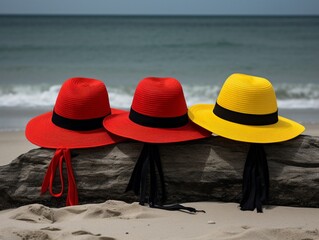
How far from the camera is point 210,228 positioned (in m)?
3.35

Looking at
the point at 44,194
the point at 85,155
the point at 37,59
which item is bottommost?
the point at 37,59

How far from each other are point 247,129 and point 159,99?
2.10 feet

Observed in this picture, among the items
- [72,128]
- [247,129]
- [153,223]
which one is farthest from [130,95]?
[153,223]

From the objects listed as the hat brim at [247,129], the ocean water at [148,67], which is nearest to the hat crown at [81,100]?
the hat brim at [247,129]

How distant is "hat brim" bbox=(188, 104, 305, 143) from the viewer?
3666 millimetres

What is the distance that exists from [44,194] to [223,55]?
17.2 m

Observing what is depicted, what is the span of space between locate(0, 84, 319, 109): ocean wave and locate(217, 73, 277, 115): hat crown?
5.89 metres

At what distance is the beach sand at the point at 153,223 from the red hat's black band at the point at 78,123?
1.98 ft

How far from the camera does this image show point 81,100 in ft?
12.5

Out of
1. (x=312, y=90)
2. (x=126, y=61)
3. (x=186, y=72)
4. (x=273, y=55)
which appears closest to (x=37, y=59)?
(x=126, y=61)

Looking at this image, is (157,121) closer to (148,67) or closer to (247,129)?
(247,129)

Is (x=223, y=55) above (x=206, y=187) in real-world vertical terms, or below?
below

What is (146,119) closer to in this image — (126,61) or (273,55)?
(126,61)

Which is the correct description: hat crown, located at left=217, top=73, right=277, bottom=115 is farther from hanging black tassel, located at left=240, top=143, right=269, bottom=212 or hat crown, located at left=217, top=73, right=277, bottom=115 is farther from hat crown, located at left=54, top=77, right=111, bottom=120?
hat crown, located at left=54, top=77, right=111, bottom=120
